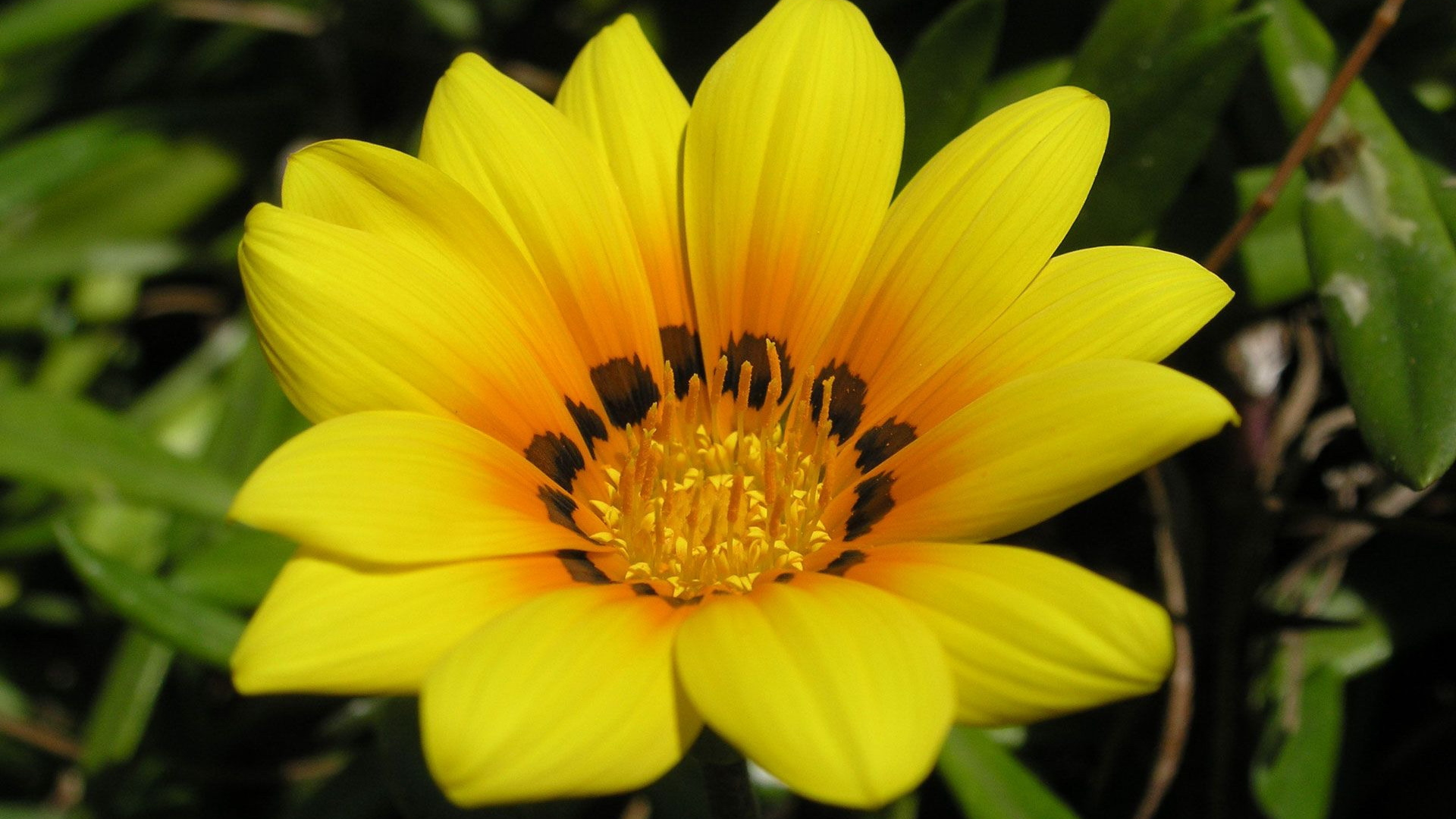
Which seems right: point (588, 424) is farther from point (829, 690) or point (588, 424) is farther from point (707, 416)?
point (829, 690)

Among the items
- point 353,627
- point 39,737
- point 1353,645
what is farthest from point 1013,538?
point 39,737

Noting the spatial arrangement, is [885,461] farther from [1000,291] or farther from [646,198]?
[646,198]

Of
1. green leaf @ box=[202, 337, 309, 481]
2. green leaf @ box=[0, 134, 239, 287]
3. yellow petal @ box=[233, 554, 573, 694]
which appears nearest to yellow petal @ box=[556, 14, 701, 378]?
yellow petal @ box=[233, 554, 573, 694]

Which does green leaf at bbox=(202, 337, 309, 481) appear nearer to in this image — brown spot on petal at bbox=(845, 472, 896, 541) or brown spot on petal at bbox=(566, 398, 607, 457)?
brown spot on petal at bbox=(566, 398, 607, 457)

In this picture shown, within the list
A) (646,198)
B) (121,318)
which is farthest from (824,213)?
(121,318)

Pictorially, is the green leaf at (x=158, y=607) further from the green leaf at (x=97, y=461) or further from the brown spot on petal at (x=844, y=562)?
the brown spot on petal at (x=844, y=562)

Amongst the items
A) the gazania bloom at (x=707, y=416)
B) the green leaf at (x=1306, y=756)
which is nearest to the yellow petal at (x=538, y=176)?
the gazania bloom at (x=707, y=416)
